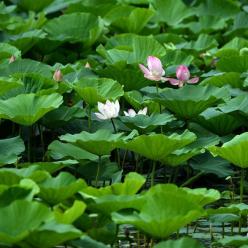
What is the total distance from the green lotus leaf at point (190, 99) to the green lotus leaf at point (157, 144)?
36 cm

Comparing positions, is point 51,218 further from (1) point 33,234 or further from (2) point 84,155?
(2) point 84,155

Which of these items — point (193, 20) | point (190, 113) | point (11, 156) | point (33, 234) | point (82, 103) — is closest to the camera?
point (33, 234)

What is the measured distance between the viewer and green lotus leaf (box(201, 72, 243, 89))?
3.71 m

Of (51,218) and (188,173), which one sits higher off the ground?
(51,218)

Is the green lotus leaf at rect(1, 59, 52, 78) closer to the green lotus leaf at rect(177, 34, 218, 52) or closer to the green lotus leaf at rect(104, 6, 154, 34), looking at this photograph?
the green lotus leaf at rect(177, 34, 218, 52)

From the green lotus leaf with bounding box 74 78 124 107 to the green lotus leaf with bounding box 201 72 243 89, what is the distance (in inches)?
18.4

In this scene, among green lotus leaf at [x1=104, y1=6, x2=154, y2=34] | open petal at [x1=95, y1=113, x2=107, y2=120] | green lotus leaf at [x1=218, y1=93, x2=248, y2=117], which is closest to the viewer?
open petal at [x1=95, y1=113, x2=107, y2=120]

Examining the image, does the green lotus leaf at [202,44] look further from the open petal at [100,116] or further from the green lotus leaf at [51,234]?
the green lotus leaf at [51,234]

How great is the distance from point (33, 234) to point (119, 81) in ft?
5.15

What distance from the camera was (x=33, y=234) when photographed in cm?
216

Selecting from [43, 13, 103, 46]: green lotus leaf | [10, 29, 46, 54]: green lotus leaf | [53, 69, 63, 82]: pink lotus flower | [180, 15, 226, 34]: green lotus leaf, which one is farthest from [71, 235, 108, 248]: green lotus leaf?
[180, 15, 226, 34]: green lotus leaf

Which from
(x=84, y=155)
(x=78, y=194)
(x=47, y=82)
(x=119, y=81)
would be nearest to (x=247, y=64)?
(x=119, y=81)

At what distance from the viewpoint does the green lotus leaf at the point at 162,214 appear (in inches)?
88.8

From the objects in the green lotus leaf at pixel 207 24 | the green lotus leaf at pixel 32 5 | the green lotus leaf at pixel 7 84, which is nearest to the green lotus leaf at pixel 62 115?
the green lotus leaf at pixel 7 84
